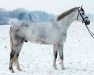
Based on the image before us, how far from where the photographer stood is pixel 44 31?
9.88 m

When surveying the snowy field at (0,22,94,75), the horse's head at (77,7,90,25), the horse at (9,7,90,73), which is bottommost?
the snowy field at (0,22,94,75)

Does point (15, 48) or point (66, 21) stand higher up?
point (66, 21)

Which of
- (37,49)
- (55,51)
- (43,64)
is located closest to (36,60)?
(43,64)

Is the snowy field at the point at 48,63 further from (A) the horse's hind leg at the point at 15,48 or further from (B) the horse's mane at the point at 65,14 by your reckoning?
(B) the horse's mane at the point at 65,14

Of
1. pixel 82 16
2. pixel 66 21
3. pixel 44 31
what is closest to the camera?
pixel 44 31

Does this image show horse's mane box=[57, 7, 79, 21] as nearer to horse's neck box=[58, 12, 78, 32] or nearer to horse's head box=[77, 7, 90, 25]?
horse's neck box=[58, 12, 78, 32]

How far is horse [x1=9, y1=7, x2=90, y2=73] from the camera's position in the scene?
9844mm

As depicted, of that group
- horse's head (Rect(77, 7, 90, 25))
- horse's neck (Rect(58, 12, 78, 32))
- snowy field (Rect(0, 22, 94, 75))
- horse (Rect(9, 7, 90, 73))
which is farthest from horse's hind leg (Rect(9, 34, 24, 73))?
horse's head (Rect(77, 7, 90, 25))

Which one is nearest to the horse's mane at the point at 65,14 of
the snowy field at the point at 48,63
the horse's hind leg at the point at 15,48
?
the horse's hind leg at the point at 15,48

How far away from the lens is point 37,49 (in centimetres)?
1606

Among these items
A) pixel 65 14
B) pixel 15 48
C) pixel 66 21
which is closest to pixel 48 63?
pixel 15 48

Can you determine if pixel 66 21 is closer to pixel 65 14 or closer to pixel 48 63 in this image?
pixel 65 14

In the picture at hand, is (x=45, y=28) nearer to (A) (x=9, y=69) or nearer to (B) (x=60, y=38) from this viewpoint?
(B) (x=60, y=38)

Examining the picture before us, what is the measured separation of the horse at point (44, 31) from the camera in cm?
984
